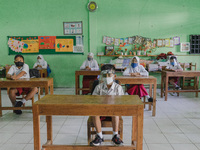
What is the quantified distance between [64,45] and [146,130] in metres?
4.50

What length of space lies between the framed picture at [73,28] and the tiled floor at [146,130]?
3481 mm

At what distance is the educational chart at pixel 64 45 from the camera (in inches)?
249

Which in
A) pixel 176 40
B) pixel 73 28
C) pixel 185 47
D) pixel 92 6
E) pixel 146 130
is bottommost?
pixel 146 130

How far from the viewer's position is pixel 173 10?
621 centimetres

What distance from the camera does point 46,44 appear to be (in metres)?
6.36

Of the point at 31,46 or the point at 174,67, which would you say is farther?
the point at 31,46

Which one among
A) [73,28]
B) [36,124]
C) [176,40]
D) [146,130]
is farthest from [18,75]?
[176,40]

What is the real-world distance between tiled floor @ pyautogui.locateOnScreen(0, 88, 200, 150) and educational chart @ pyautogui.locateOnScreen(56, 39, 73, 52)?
3.14 metres

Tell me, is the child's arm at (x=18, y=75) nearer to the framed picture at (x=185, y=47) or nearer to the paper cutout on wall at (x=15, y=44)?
the paper cutout on wall at (x=15, y=44)

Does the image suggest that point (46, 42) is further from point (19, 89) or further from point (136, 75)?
point (136, 75)

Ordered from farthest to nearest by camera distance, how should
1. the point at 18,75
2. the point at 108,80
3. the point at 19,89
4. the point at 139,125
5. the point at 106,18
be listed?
the point at 106,18
the point at 19,89
the point at 18,75
the point at 108,80
the point at 139,125

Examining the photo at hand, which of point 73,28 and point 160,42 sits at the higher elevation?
point 73,28

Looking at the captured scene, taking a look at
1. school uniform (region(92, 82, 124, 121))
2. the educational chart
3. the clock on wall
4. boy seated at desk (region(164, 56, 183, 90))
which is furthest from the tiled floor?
the clock on wall

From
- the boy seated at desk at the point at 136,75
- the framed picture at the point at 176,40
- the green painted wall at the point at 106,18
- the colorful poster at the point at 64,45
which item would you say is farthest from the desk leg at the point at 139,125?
the framed picture at the point at 176,40
